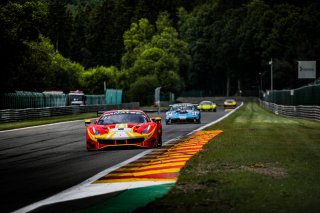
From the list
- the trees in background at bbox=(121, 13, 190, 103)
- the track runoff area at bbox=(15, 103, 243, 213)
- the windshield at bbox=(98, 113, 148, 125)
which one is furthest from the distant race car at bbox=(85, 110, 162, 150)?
the trees in background at bbox=(121, 13, 190, 103)

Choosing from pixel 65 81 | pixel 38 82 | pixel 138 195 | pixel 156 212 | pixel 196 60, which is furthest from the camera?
pixel 196 60

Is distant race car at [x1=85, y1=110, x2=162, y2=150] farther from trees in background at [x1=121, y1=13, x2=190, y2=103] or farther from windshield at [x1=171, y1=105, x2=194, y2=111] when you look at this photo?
trees in background at [x1=121, y1=13, x2=190, y2=103]

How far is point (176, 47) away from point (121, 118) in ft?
322

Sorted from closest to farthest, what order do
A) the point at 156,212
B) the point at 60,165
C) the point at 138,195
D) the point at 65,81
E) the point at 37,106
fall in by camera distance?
the point at 156,212 → the point at 138,195 → the point at 60,165 → the point at 37,106 → the point at 65,81

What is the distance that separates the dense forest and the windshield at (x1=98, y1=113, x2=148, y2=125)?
45.5m

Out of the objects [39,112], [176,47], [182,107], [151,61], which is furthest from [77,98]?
[176,47]

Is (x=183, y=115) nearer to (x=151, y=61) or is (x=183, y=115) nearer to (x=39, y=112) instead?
(x=39, y=112)

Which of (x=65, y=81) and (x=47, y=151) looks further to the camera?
(x=65, y=81)

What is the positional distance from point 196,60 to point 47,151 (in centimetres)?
12556

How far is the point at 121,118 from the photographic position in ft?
58.0

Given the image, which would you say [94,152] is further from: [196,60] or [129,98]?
[196,60]

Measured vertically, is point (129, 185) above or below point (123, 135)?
below

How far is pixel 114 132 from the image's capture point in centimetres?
1617

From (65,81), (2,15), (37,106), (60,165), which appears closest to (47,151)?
(60,165)
